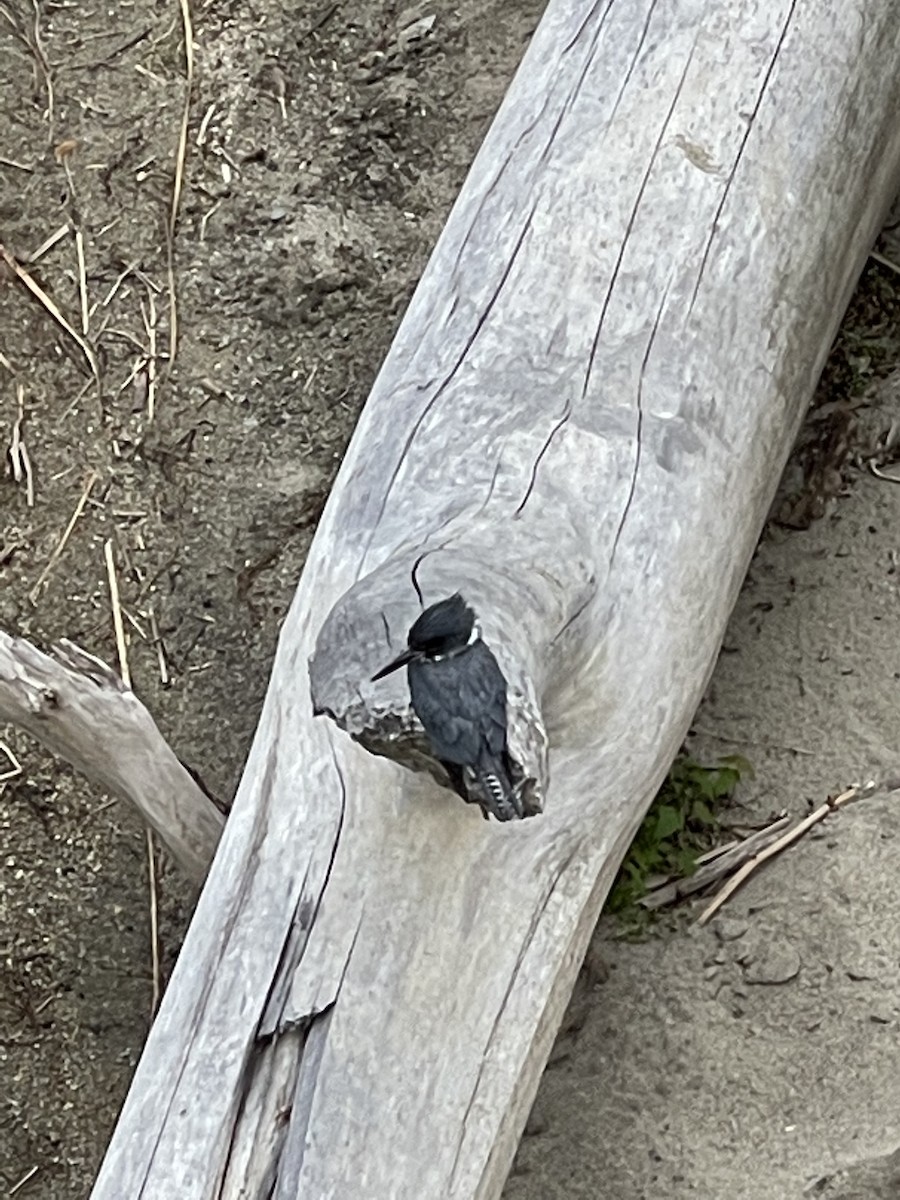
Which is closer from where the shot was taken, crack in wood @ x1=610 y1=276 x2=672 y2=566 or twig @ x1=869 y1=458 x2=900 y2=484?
crack in wood @ x1=610 y1=276 x2=672 y2=566

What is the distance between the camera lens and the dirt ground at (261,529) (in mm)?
2283

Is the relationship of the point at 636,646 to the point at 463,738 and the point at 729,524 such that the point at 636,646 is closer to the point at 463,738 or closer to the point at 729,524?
the point at 729,524

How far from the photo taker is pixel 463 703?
1574mm

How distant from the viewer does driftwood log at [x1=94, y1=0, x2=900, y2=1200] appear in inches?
69.4

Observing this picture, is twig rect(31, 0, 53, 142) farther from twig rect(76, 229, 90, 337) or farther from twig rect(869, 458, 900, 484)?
twig rect(869, 458, 900, 484)

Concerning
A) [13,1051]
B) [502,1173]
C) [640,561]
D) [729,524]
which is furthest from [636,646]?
[13,1051]

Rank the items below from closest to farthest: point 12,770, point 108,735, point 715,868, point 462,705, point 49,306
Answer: point 462,705 < point 108,735 < point 715,868 < point 12,770 < point 49,306

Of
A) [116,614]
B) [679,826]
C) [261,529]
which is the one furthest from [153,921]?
[679,826]

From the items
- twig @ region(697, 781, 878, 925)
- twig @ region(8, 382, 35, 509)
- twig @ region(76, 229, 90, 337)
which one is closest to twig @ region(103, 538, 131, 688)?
twig @ region(8, 382, 35, 509)

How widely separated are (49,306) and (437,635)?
Result: 1.58m

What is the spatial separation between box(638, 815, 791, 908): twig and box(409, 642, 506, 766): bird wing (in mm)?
898

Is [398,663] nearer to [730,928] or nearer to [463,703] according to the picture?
[463,703]

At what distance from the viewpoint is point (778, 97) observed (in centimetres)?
225

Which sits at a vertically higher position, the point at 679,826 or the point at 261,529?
the point at 261,529
